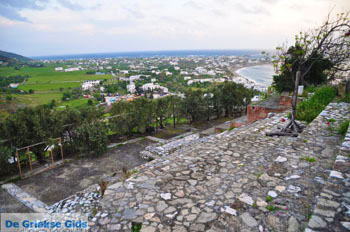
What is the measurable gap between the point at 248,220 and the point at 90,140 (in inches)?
324

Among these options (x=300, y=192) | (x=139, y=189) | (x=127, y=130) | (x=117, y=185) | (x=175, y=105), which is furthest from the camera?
(x=175, y=105)

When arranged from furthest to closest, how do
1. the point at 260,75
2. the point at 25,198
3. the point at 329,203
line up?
1. the point at 260,75
2. the point at 25,198
3. the point at 329,203

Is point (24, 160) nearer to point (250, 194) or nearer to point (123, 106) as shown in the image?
point (123, 106)

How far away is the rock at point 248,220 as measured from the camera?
7.94 feet

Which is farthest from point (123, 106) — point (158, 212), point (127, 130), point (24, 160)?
point (158, 212)

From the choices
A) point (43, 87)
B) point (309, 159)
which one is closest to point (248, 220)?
point (309, 159)

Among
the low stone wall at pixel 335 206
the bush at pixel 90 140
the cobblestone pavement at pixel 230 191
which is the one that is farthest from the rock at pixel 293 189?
the bush at pixel 90 140

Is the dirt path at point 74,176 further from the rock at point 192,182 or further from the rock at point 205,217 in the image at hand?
the rock at point 205,217

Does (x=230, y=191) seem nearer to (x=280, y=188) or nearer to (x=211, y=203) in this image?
(x=211, y=203)

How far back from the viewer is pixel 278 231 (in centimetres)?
228

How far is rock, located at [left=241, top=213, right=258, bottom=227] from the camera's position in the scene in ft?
7.94

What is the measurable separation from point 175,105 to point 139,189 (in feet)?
44.5

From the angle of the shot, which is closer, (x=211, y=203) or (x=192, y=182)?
(x=211, y=203)

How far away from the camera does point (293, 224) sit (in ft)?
7.66
